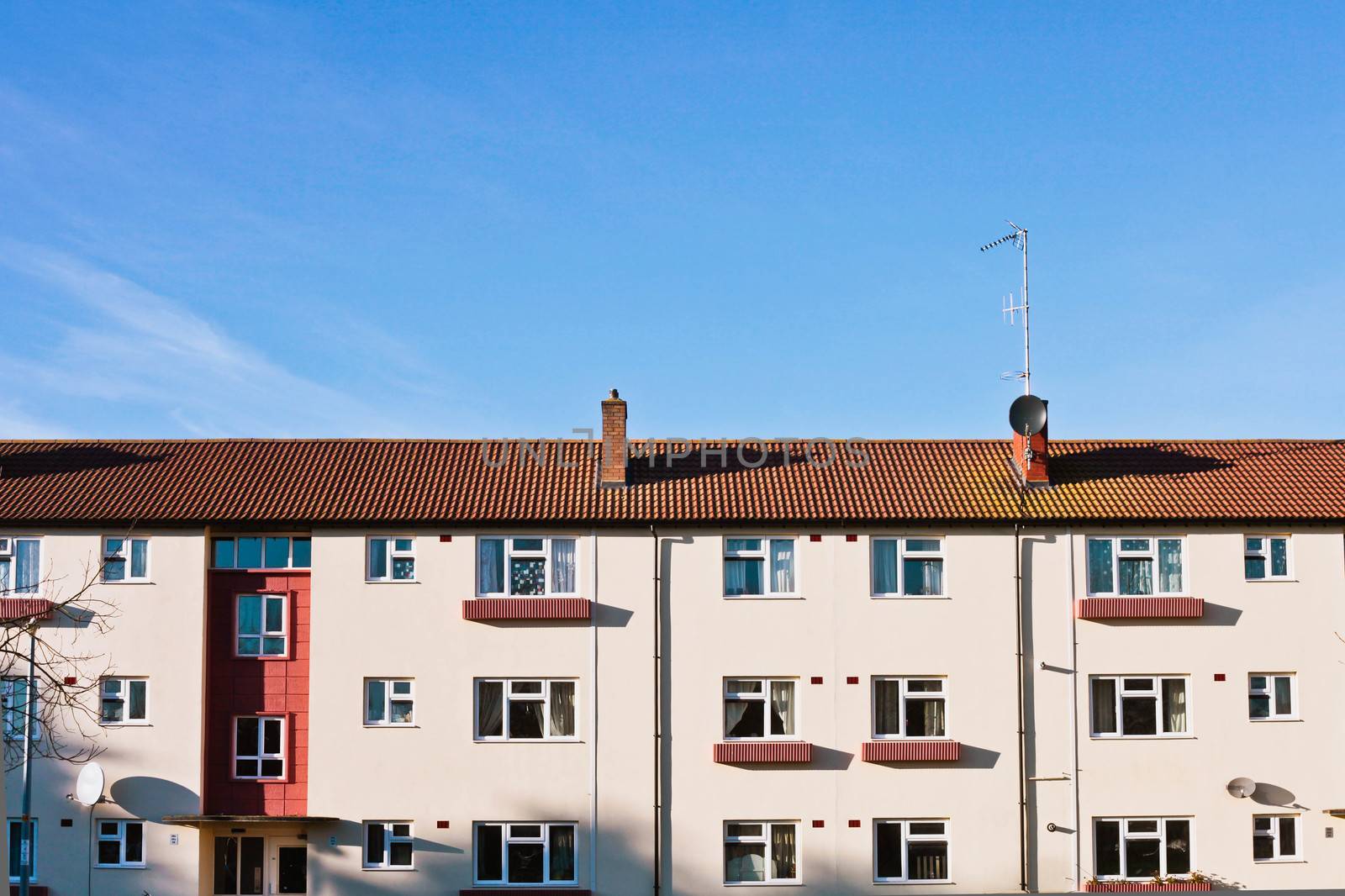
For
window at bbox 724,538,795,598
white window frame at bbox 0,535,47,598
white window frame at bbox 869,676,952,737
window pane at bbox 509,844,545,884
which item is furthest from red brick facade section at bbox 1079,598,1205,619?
white window frame at bbox 0,535,47,598

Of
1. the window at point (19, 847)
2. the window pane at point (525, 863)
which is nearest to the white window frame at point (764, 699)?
the window pane at point (525, 863)

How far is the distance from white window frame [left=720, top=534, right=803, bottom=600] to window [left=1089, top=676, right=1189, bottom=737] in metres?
5.89

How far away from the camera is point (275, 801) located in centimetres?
2558

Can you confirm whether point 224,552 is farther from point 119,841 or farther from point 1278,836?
point 1278,836

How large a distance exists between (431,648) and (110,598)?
6071mm

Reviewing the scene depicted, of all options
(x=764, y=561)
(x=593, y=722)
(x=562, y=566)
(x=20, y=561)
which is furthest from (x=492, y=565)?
(x=20, y=561)

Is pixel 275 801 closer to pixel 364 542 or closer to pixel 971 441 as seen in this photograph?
pixel 364 542

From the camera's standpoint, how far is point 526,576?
86.2ft

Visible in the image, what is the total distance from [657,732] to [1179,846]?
385 inches

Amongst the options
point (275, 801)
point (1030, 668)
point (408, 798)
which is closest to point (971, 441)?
point (1030, 668)

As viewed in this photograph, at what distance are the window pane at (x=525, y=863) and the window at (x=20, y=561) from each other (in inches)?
406

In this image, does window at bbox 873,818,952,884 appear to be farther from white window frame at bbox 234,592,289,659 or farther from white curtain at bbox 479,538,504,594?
white window frame at bbox 234,592,289,659

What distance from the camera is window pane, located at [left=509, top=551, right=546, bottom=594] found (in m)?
26.2

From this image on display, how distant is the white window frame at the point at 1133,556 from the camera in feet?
86.1
